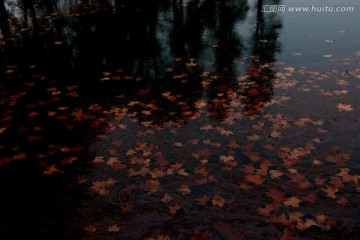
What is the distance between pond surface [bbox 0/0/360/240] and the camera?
4707 mm

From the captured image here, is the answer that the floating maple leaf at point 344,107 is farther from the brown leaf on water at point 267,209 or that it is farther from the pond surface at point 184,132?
the brown leaf on water at point 267,209

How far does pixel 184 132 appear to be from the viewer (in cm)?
655

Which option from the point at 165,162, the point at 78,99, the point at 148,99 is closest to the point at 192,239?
the point at 165,162

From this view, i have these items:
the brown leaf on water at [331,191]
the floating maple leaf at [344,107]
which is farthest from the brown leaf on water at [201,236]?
the floating maple leaf at [344,107]

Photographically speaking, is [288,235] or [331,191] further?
[331,191]

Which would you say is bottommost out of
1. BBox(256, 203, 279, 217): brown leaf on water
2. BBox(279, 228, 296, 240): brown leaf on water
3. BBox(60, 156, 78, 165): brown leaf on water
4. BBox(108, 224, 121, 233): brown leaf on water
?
BBox(108, 224, 121, 233): brown leaf on water

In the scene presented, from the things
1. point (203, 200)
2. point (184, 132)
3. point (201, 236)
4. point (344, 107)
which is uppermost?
point (344, 107)

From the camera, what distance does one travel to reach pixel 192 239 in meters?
4.38

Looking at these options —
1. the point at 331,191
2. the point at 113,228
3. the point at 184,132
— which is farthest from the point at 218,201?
the point at 184,132

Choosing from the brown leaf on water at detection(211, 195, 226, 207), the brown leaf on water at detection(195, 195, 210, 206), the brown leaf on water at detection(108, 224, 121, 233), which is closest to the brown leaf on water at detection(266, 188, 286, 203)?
the brown leaf on water at detection(211, 195, 226, 207)

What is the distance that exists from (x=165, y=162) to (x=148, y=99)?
7.82ft

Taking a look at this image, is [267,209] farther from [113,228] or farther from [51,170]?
[51,170]

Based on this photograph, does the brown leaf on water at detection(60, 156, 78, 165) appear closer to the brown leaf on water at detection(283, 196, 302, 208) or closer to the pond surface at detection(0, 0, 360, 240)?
the pond surface at detection(0, 0, 360, 240)

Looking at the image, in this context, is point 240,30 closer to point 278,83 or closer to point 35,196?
point 278,83
